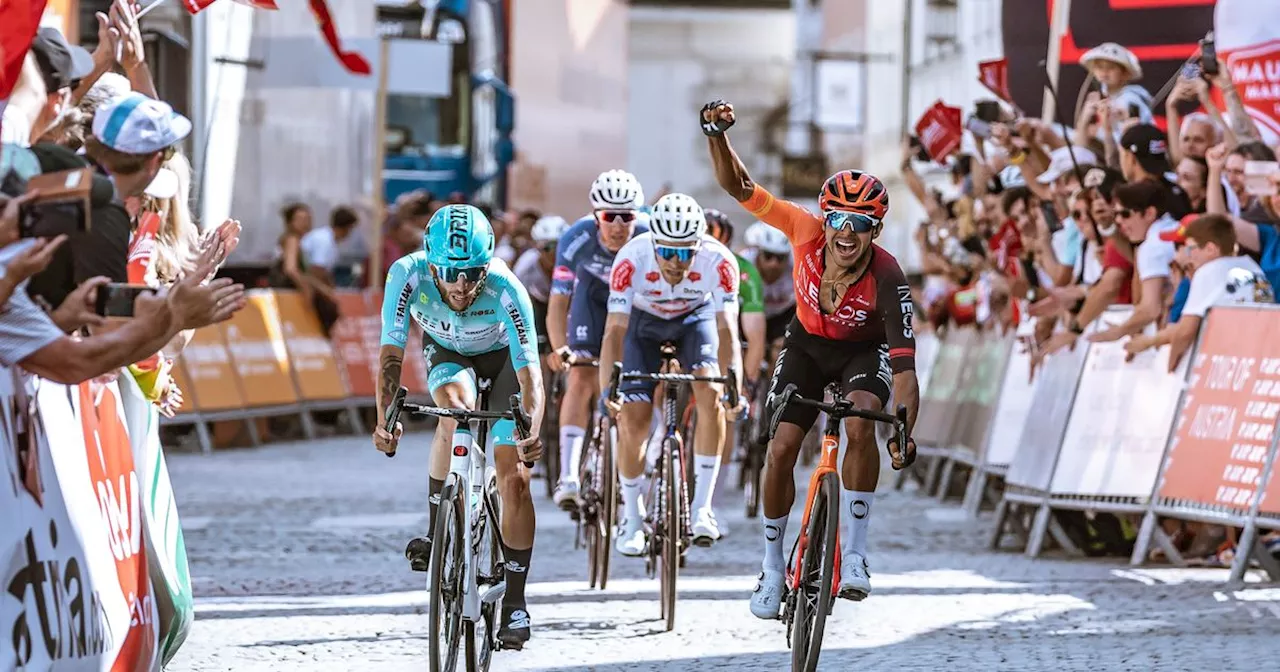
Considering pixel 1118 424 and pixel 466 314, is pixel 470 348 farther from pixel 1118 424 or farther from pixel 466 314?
pixel 1118 424

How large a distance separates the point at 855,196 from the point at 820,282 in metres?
0.46

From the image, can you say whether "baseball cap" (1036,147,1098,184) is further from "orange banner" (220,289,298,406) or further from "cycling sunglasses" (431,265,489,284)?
"orange banner" (220,289,298,406)

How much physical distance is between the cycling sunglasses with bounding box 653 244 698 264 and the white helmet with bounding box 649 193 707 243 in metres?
0.10

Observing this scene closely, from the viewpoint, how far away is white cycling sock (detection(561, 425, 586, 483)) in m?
12.9

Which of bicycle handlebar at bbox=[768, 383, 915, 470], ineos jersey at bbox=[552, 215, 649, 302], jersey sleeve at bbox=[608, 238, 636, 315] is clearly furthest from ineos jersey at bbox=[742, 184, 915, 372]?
ineos jersey at bbox=[552, 215, 649, 302]

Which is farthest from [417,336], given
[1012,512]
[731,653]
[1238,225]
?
[731,653]

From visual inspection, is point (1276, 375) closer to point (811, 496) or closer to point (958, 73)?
point (811, 496)

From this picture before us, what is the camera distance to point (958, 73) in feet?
169

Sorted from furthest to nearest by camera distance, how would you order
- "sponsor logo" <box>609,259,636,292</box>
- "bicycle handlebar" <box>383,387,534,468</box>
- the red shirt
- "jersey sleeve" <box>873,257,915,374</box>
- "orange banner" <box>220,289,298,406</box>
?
"orange banner" <box>220,289,298,406</box> → the red shirt → "sponsor logo" <box>609,259,636,292</box> → "jersey sleeve" <box>873,257,915,374</box> → "bicycle handlebar" <box>383,387,534,468</box>

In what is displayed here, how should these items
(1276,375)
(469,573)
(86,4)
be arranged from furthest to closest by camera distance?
(86,4) → (1276,375) → (469,573)

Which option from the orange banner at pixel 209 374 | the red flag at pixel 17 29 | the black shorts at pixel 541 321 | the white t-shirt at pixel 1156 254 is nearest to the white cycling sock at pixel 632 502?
the white t-shirt at pixel 1156 254

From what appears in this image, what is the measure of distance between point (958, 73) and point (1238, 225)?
39165 mm

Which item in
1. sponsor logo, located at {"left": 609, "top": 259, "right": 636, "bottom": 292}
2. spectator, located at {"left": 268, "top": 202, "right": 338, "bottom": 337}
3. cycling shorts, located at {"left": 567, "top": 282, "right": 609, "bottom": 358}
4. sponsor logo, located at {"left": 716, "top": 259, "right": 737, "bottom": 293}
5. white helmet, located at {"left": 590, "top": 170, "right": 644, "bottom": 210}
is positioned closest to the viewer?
sponsor logo, located at {"left": 609, "top": 259, "right": 636, "bottom": 292}

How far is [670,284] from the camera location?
1236 centimetres
